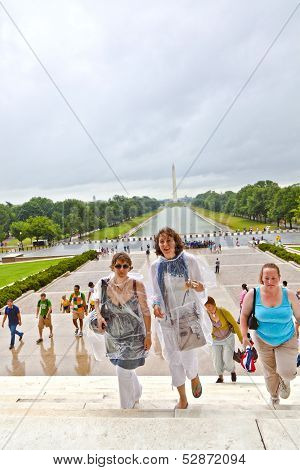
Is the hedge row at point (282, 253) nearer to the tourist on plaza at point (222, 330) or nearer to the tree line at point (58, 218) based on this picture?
the tourist on plaza at point (222, 330)

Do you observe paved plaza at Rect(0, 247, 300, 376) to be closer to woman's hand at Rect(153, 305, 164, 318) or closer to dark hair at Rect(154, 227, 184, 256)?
woman's hand at Rect(153, 305, 164, 318)

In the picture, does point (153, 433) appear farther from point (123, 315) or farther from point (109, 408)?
point (109, 408)

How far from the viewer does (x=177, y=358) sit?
3861 mm

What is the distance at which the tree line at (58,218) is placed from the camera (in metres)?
66.2

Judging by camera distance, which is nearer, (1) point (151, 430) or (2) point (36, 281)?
(1) point (151, 430)

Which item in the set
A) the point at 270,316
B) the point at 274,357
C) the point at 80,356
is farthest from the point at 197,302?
the point at 80,356

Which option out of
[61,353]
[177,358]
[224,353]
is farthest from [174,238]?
[61,353]

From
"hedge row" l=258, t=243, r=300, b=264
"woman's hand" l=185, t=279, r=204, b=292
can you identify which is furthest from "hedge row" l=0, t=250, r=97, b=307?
"hedge row" l=258, t=243, r=300, b=264

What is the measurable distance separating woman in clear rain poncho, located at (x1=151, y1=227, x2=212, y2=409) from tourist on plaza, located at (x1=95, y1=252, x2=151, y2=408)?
0.58ft

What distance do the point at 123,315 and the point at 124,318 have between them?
0.12 ft

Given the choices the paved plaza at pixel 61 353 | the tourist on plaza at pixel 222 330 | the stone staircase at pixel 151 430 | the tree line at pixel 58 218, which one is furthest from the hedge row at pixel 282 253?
the tree line at pixel 58 218

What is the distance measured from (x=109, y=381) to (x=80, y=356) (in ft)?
6.28

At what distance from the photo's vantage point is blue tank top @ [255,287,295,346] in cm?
381

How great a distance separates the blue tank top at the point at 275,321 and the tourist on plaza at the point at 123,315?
1.21 meters
